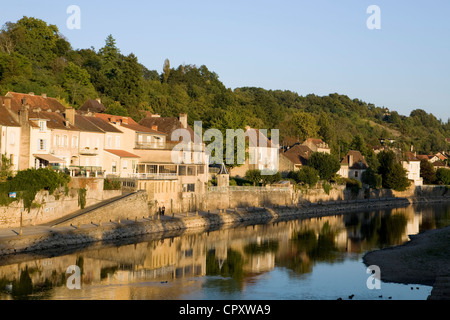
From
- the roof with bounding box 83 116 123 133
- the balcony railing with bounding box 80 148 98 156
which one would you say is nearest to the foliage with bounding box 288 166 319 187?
the roof with bounding box 83 116 123 133

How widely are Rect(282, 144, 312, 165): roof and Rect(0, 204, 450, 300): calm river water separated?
1373 inches

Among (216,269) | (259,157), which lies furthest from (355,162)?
(216,269)

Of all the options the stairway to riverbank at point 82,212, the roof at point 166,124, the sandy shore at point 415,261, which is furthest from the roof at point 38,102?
the sandy shore at point 415,261

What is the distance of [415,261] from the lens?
3609 cm

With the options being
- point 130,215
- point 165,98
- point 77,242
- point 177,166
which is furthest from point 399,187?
point 77,242

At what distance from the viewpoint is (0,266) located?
101 ft

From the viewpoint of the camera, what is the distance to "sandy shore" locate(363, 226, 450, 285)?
106 ft

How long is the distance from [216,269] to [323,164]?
46332 mm

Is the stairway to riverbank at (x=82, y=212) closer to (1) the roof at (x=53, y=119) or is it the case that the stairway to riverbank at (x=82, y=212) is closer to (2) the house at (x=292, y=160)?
(1) the roof at (x=53, y=119)

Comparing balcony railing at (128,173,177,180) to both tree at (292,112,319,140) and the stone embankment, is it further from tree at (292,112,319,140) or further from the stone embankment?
tree at (292,112,319,140)

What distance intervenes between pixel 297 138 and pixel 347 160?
19878 millimetres

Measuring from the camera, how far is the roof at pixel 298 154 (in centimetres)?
8631

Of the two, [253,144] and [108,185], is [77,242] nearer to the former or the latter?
[108,185]

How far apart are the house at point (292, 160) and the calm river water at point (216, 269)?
33274 millimetres
